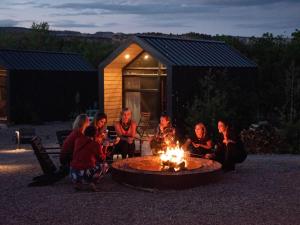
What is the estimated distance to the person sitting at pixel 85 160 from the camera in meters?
8.80

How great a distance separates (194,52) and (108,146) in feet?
31.6

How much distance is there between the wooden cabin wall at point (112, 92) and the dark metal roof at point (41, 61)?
6.17m

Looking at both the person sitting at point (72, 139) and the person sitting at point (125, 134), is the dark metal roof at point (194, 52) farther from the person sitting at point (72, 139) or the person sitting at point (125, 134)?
the person sitting at point (72, 139)

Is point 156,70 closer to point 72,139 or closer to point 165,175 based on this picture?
point 72,139

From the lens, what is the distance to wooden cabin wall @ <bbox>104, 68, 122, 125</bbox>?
792 inches

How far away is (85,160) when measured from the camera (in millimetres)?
8836

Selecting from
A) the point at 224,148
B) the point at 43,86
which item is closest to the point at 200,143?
the point at 224,148

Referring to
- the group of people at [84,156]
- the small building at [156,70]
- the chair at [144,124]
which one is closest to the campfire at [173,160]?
the group of people at [84,156]

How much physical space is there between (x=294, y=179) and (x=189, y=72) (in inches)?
347

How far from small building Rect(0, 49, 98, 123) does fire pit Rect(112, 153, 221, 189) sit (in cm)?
1577

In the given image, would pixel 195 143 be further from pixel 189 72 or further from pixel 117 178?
pixel 189 72

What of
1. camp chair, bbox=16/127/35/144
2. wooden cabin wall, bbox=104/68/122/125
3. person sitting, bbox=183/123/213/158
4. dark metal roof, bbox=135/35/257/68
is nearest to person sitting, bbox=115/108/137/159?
person sitting, bbox=183/123/213/158

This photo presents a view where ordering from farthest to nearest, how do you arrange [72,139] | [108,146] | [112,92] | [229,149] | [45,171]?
[112,92]
[108,146]
[229,149]
[45,171]
[72,139]

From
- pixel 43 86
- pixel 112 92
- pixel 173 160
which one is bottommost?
pixel 173 160
